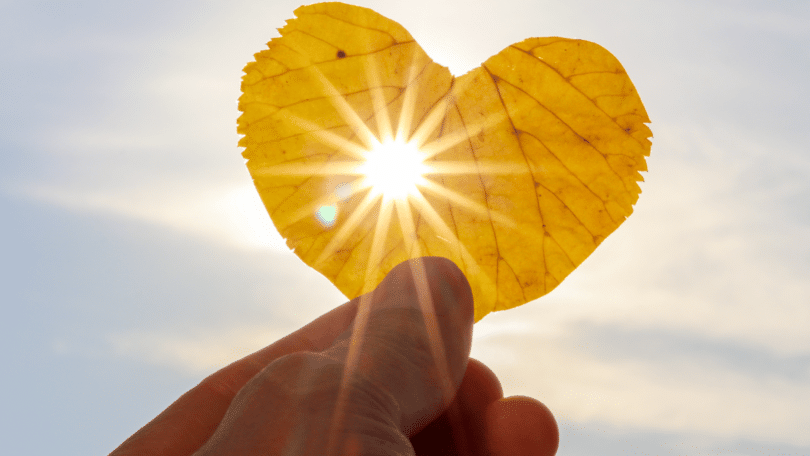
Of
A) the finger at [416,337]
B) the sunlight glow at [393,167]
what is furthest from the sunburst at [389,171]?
the finger at [416,337]

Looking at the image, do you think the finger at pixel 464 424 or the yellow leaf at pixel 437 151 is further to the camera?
the finger at pixel 464 424

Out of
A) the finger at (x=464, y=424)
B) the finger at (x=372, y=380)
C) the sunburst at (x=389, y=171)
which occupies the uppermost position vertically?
the sunburst at (x=389, y=171)

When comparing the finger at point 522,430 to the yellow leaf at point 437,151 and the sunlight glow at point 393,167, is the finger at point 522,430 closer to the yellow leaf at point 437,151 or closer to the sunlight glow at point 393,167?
the yellow leaf at point 437,151

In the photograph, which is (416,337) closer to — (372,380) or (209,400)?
(372,380)

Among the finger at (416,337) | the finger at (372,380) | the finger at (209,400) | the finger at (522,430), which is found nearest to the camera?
the finger at (372,380)

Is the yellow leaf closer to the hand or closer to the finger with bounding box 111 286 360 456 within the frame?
the hand

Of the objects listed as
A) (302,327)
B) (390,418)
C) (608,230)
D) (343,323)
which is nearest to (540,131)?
(608,230)

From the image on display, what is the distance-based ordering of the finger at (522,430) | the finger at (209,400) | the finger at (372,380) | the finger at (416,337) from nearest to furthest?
the finger at (372,380), the finger at (416,337), the finger at (209,400), the finger at (522,430)
